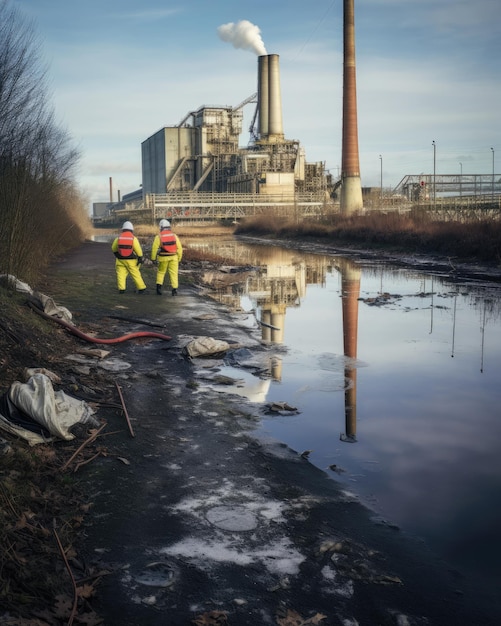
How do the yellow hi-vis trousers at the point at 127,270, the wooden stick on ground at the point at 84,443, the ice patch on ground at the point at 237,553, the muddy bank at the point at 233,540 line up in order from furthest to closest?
1. the yellow hi-vis trousers at the point at 127,270
2. the wooden stick on ground at the point at 84,443
3. the ice patch on ground at the point at 237,553
4. the muddy bank at the point at 233,540

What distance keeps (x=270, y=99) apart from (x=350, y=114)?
2879 cm

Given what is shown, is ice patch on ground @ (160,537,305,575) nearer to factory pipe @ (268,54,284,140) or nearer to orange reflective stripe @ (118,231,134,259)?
orange reflective stripe @ (118,231,134,259)

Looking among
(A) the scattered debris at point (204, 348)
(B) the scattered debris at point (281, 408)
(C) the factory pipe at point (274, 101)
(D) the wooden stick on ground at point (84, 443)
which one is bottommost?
(B) the scattered debris at point (281, 408)

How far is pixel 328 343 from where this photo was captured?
9250 millimetres

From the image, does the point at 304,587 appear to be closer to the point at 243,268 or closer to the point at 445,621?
the point at 445,621

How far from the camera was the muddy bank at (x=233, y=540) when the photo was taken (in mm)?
3008

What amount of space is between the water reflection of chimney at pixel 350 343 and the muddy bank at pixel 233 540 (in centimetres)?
80

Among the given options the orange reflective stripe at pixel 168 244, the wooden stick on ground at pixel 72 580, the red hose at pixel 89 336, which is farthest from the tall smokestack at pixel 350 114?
the wooden stick on ground at pixel 72 580

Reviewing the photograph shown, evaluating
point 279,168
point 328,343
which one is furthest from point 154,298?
point 279,168

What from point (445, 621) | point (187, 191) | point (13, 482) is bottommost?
point (445, 621)

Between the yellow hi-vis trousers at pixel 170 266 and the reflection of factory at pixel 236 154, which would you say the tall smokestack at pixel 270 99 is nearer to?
the reflection of factory at pixel 236 154

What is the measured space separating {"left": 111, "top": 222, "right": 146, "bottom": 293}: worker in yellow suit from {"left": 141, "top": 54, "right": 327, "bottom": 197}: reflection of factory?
5117 centimetres

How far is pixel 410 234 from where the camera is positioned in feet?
85.7

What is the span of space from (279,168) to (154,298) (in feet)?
177
